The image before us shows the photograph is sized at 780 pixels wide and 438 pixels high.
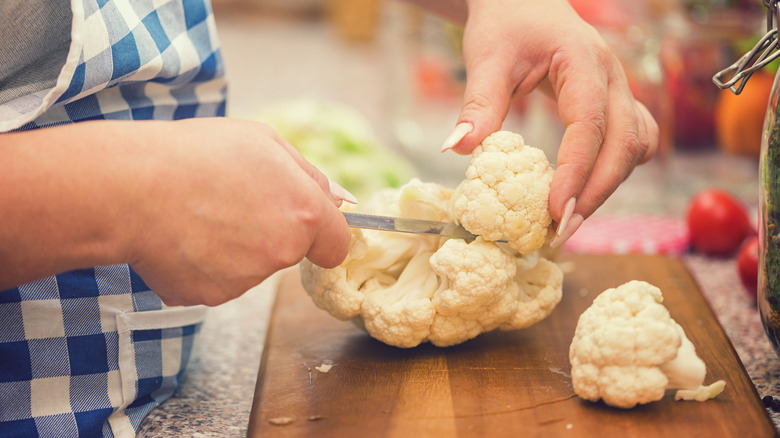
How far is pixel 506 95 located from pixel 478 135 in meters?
0.09

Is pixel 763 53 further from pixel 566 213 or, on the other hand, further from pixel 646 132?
pixel 566 213

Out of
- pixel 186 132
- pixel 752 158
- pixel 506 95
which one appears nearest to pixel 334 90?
pixel 752 158

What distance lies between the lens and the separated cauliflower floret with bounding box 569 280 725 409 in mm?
736

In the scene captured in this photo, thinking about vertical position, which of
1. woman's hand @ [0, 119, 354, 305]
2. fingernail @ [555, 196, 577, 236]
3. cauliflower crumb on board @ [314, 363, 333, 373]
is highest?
woman's hand @ [0, 119, 354, 305]

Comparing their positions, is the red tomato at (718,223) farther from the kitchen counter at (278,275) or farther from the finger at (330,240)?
the finger at (330,240)

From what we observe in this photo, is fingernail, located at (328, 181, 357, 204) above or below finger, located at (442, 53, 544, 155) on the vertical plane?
below

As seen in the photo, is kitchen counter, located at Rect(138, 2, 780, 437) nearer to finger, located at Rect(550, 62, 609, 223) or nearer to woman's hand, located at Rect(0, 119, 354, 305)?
woman's hand, located at Rect(0, 119, 354, 305)

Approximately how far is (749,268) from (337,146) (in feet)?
3.57

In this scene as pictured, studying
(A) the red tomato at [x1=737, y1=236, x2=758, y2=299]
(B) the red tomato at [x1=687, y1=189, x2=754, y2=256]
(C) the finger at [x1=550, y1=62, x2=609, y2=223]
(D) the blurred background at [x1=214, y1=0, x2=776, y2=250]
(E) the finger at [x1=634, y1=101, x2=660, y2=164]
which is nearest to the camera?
(C) the finger at [x1=550, y1=62, x2=609, y2=223]

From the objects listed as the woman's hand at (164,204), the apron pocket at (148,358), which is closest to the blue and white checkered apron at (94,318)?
the apron pocket at (148,358)

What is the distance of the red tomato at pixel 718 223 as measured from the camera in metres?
1.41

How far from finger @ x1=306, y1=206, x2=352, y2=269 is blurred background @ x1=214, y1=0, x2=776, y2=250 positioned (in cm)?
88

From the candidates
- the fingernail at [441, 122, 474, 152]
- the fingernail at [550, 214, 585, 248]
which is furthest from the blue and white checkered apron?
the fingernail at [550, 214, 585, 248]

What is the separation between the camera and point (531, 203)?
84cm
